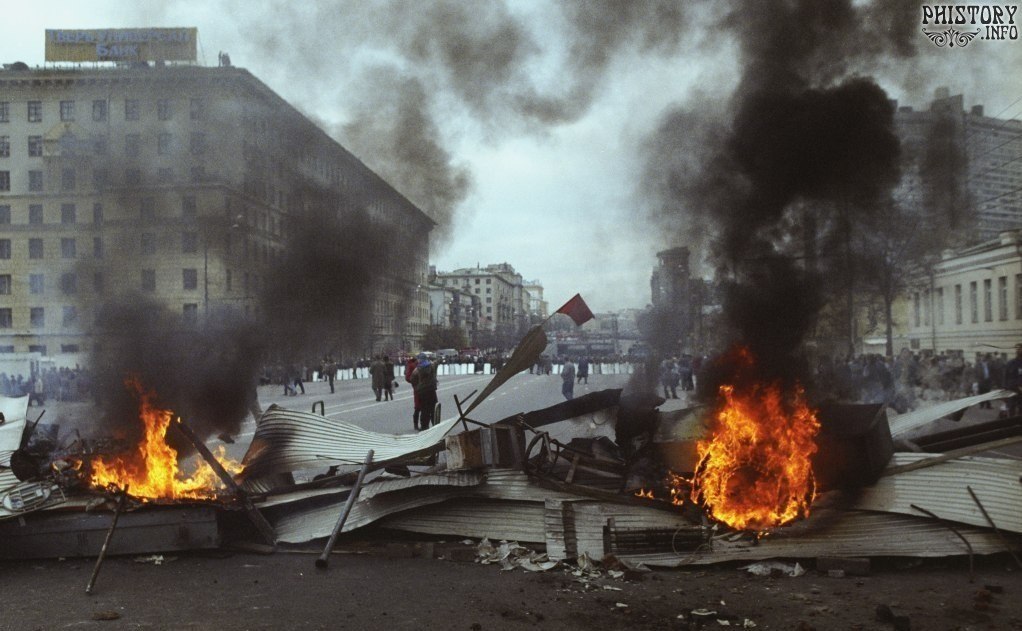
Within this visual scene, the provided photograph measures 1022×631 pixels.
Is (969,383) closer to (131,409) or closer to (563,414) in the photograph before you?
(563,414)

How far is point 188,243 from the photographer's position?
10930mm

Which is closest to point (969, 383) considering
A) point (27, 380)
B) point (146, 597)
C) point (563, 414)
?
point (563, 414)

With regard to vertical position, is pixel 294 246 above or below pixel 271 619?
above

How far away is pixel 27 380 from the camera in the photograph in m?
29.9

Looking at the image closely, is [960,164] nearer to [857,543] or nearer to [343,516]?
[857,543]

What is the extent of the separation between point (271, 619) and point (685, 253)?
8619 mm

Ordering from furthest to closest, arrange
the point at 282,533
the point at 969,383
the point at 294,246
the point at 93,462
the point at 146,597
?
the point at 969,383, the point at 294,246, the point at 93,462, the point at 282,533, the point at 146,597

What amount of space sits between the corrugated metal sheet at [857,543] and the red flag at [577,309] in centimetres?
442

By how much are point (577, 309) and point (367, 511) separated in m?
4.42

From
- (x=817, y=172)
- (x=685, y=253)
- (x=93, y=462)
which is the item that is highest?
(x=817, y=172)

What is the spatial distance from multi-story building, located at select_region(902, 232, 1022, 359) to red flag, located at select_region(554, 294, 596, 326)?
17.0 m

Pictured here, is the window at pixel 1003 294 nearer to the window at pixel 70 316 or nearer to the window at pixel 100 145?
the window at pixel 100 145

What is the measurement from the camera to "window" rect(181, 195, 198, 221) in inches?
427

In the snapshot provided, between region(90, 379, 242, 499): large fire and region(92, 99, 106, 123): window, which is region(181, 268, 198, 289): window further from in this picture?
region(90, 379, 242, 499): large fire
